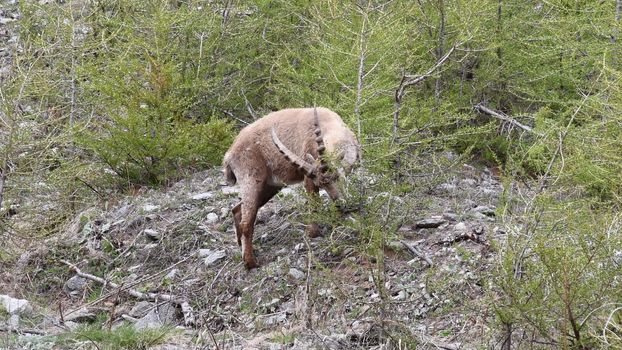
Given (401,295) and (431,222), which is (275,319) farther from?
(431,222)

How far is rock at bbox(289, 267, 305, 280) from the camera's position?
9000 millimetres

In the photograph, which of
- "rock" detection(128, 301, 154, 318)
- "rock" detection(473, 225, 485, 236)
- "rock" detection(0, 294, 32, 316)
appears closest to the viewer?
"rock" detection(0, 294, 32, 316)

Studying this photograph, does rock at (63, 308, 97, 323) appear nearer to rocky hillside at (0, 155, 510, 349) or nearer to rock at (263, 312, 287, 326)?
rocky hillside at (0, 155, 510, 349)

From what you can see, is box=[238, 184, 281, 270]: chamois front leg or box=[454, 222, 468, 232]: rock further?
box=[238, 184, 281, 270]: chamois front leg

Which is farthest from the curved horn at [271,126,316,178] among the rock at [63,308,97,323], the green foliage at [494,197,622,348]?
the green foliage at [494,197,622,348]

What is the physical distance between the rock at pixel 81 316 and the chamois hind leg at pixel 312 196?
246 cm

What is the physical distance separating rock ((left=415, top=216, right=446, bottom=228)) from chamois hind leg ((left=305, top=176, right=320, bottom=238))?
1.11 m

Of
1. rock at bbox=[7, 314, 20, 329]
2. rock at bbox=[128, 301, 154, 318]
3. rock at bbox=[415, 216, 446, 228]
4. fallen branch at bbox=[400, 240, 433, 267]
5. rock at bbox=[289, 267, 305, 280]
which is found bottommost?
rock at bbox=[128, 301, 154, 318]

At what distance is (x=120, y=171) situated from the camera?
13461 millimetres

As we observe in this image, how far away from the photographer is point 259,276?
9.34 metres

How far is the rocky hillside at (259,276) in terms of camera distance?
23.0 ft

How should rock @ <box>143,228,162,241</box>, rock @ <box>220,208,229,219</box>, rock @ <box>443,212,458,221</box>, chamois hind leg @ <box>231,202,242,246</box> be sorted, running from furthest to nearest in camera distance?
1. rock @ <box>220,208,229,219</box>
2. rock @ <box>143,228,162,241</box>
3. chamois hind leg @ <box>231,202,242,246</box>
4. rock @ <box>443,212,458,221</box>

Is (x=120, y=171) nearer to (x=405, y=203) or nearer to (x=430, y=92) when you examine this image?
(x=430, y=92)

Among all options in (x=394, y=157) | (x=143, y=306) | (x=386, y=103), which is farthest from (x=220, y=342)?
(x=386, y=103)
